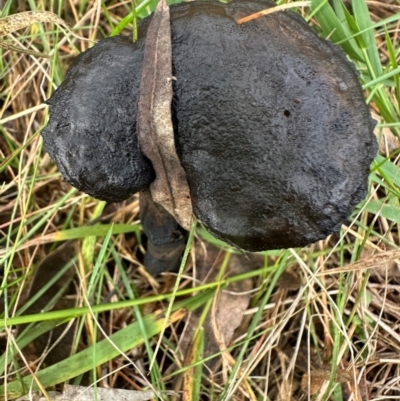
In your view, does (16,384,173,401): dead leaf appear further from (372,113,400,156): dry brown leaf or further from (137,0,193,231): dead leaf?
(372,113,400,156): dry brown leaf

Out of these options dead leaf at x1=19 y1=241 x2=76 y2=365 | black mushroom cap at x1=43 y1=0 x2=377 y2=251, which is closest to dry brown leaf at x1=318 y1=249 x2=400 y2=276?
black mushroom cap at x1=43 y1=0 x2=377 y2=251

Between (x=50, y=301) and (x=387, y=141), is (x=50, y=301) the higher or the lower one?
the lower one

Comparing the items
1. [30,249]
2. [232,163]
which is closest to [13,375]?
[30,249]

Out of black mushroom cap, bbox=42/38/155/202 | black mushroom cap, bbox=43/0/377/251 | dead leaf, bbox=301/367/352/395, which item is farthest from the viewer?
dead leaf, bbox=301/367/352/395

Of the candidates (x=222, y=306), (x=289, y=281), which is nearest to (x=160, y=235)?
(x=222, y=306)

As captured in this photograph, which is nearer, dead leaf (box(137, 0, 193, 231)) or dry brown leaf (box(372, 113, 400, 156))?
dead leaf (box(137, 0, 193, 231))

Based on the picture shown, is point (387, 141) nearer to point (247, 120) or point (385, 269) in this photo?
point (385, 269)

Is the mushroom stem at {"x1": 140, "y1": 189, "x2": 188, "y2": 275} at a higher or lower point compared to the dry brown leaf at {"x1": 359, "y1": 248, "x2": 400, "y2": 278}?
higher

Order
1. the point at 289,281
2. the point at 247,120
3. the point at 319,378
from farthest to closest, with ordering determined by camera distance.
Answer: the point at 289,281
the point at 319,378
the point at 247,120
